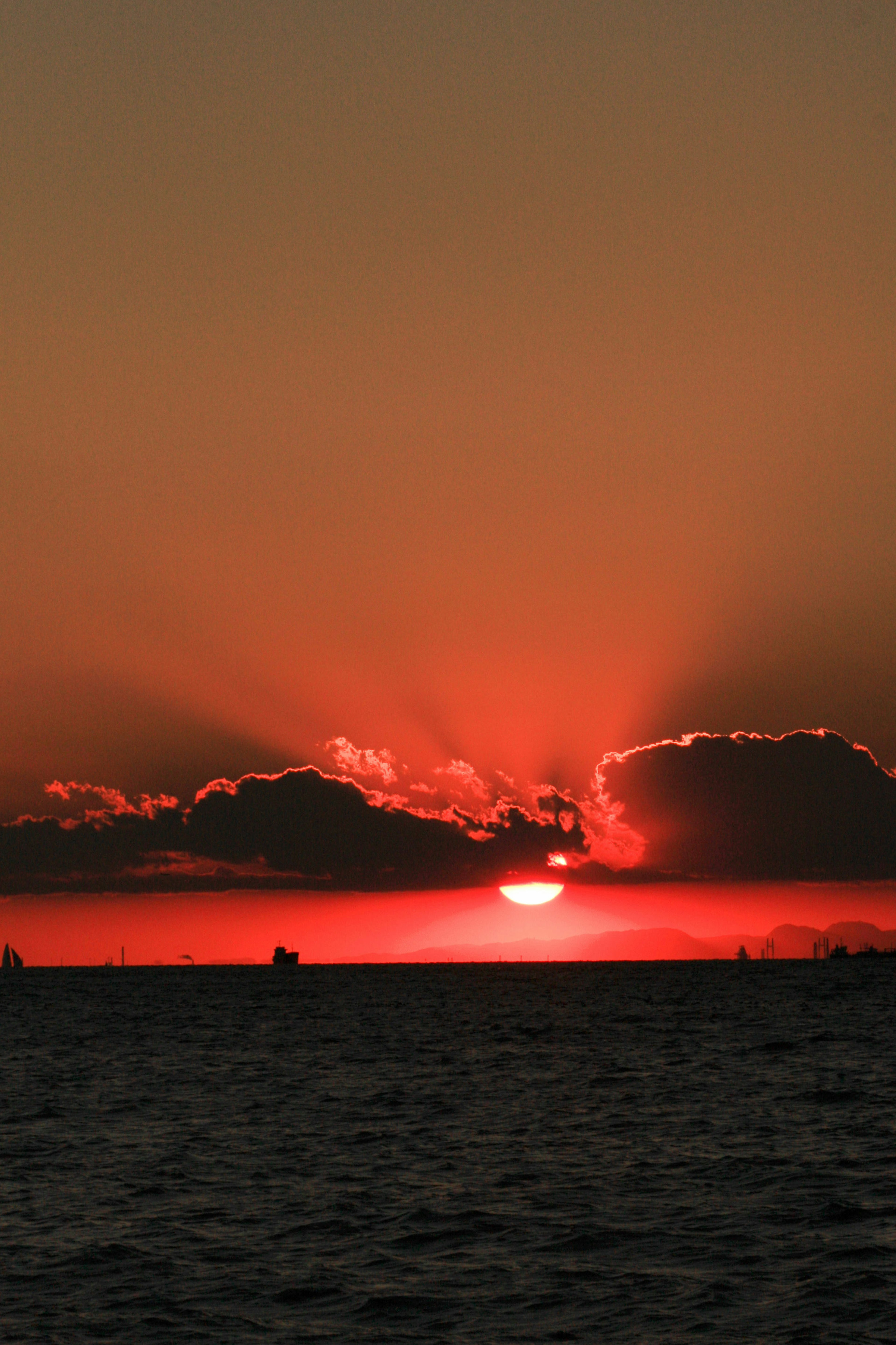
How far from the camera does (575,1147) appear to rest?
145 feet

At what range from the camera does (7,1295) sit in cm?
2611

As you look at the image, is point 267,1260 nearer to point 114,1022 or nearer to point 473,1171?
point 473,1171

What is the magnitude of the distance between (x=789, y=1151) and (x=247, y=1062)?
47.3m

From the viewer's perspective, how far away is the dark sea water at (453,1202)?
81.6 feet

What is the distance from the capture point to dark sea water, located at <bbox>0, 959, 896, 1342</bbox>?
979 inches

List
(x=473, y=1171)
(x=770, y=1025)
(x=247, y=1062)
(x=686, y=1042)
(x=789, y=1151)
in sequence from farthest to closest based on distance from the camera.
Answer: (x=770, y=1025) → (x=686, y=1042) → (x=247, y=1062) → (x=789, y=1151) → (x=473, y=1171)

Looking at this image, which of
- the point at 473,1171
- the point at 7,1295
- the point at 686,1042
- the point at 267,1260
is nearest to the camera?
the point at 7,1295

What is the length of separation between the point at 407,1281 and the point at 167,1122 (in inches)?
1085

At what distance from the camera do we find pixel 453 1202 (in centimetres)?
3509

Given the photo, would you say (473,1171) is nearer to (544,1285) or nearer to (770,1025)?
(544,1285)

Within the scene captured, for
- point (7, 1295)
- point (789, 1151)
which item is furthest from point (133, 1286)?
point (789, 1151)

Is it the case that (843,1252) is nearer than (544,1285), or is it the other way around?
(544,1285)

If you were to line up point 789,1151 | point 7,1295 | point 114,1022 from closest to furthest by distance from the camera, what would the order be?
point 7,1295 → point 789,1151 → point 114,1022

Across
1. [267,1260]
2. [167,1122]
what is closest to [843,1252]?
[267,1260]
